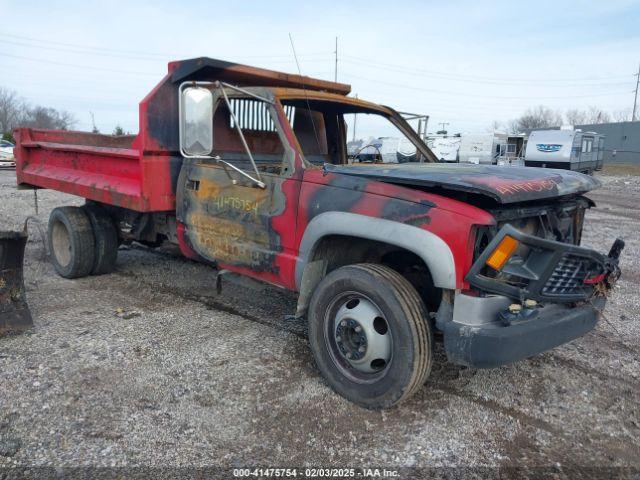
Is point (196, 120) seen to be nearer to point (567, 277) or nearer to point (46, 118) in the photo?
point (567, 277)

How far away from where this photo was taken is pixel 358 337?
3139mm

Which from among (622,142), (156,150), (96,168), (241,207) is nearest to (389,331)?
(241,207)

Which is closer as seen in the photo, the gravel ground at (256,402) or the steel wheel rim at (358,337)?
the gravel ground at (256,402)

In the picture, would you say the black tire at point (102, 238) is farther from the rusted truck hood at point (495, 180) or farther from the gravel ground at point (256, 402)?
the rusted truck hood at point (495, 180)

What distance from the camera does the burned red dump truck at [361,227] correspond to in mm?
2736

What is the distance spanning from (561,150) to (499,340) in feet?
79.0

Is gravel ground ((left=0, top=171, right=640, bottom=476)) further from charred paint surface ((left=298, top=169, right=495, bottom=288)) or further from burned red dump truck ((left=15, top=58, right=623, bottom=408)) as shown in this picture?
charred paint surface ((left=298, top=169, right=495, bottom=288))

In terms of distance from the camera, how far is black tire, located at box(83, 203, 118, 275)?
5.72 metres

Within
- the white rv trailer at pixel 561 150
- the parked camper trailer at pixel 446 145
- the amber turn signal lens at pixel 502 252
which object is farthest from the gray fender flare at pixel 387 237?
the parked camper trailer at pixel 446 145

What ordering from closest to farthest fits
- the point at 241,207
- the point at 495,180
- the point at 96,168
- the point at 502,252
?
the point at 502,252 < the point at 495,180 < the point at 241,207 < the point at 96,168

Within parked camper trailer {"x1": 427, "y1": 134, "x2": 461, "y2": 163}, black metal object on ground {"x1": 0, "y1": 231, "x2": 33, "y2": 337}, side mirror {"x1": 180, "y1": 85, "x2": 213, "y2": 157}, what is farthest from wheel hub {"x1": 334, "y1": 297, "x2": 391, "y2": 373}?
parked camper trailer {"x1": 427, "y1": 134, "x2": 461, "y2": 163}

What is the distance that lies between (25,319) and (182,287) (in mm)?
1660

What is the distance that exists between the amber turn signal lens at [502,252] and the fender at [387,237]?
0.65 feet

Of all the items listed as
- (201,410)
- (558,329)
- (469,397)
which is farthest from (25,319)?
(558,329)
